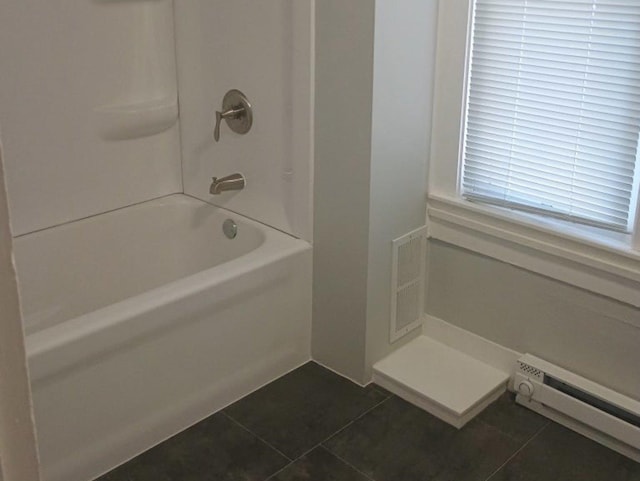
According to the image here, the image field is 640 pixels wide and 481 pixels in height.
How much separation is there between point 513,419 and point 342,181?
2.98 ft

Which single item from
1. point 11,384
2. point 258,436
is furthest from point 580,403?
point 11,384

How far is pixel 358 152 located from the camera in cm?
240

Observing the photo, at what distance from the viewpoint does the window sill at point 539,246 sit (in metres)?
2.24

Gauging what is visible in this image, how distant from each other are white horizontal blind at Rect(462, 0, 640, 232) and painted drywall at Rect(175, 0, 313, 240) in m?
0.53

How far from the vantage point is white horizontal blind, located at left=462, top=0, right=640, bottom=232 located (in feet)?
6.95

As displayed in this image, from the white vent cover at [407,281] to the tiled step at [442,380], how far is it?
92 mm

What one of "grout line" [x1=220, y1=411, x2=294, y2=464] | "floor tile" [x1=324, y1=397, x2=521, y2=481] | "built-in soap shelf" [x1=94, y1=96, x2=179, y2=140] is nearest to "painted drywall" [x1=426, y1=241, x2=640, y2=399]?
"floor tile" [x1=324, y1=397, x2=521, y2=481]

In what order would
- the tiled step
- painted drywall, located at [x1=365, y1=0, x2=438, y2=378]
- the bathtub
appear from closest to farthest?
the bathtub, painted drywall, located at [x1=365, y1=0, x2=438, y2=378], the tiled step

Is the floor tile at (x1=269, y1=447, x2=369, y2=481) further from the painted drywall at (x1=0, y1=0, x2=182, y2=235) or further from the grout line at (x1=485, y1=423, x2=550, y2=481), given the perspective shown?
the painted drywall at (x1=0, y1=0, x2=182, y2=235)

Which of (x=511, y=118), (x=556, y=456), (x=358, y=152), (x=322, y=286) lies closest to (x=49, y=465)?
(x=322, y=286)

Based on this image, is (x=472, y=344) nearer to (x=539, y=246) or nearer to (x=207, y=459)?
(x=539, y=246)

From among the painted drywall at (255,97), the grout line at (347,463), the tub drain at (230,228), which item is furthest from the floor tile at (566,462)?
the tub drain at (230,228)

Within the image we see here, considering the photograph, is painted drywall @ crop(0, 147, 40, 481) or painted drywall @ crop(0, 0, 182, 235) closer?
painted drywall @ crop(0, 147, 40, 481)

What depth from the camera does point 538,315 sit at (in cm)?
250
